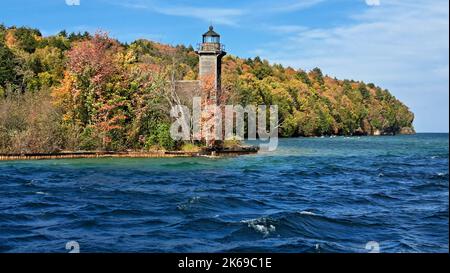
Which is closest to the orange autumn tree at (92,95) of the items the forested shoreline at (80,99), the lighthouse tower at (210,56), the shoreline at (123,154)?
the forested shoreline at (80,99)

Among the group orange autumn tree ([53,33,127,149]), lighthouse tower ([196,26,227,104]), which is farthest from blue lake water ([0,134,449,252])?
lighthouse tower ([196,26,227,104])

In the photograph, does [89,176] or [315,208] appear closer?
[315,208]

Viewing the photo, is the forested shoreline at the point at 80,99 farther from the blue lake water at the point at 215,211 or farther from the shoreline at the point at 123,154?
the blue lake water at the point at 215,211

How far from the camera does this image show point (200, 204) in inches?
584

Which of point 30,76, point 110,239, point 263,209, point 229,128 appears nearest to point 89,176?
point 263,209

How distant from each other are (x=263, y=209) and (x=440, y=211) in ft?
16.9

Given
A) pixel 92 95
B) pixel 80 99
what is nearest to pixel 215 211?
pixel 92 95

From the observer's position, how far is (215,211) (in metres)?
13.9

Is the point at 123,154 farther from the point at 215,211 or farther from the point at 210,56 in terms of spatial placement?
the point at 215,211

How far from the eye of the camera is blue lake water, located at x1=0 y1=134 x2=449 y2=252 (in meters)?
10.2

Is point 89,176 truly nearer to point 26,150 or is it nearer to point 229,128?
point 26,150

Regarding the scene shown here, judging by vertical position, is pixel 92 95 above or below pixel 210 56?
below

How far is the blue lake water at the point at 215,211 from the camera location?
1023cm

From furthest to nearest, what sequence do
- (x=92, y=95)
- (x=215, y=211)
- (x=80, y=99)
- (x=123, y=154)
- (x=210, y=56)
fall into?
(x=210, y=56), (x=80, y=99), (x=92, y=95), (x=123, y=154), (x=215, y=211)
